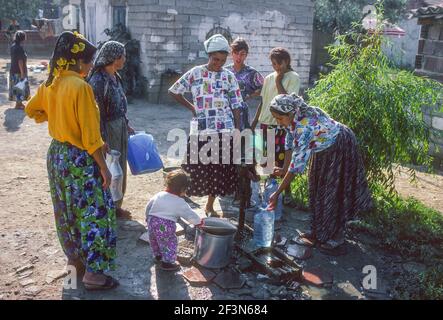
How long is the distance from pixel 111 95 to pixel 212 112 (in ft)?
3.47

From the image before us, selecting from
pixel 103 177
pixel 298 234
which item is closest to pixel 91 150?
pixel 103 177

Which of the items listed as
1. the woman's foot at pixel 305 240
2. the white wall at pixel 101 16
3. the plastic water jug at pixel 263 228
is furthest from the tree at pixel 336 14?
the plastic water jug at pixel 263 228

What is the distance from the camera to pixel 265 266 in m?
3.73

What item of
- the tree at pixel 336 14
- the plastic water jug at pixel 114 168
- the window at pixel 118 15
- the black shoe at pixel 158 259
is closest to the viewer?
the black shoe at pixel 158 259

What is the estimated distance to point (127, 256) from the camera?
13.3ft

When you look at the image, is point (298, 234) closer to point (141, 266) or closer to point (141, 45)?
point (141, 266)

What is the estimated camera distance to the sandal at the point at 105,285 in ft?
11.1

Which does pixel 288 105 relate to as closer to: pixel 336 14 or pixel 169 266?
pixel 169 266

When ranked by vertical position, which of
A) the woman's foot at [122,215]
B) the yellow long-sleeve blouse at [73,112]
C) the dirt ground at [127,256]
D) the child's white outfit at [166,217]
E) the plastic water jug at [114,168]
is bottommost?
the dirt ground at [127,256]

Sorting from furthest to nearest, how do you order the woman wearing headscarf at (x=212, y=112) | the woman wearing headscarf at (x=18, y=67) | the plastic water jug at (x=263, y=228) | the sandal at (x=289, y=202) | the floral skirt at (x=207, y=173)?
the woman wearing headscarf at (x=18, y=67), the sandal at (x=289, y=202), the floral skirt at (x=207, y=173), the woman wearing headscarf at (x=212, y=112), the plastic water jug at (x=263, y=228)

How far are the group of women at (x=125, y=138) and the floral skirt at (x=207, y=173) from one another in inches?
0.4

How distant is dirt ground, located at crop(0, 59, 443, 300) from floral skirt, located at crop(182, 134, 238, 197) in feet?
1.89

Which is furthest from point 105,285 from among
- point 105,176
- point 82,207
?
point 105,176

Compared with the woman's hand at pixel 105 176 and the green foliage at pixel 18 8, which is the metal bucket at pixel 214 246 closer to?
the woman's hand at pixel 105 176
